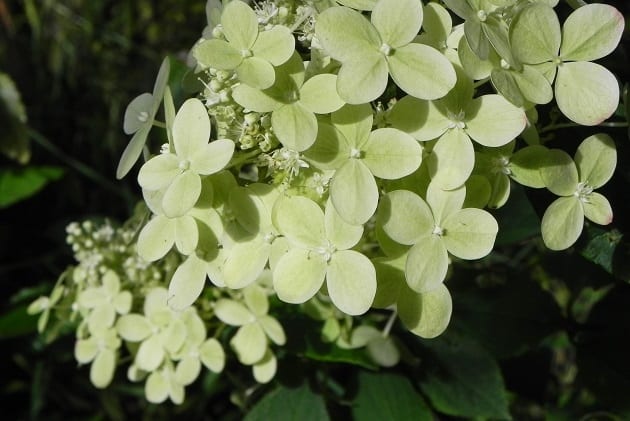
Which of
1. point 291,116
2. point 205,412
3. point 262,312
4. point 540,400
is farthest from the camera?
point 205,412

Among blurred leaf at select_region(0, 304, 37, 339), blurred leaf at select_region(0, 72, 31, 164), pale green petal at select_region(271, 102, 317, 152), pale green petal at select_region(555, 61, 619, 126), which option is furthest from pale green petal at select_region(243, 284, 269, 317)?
blurred leaf at select_region(0, 72, 31, 164)

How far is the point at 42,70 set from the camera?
6.67ft

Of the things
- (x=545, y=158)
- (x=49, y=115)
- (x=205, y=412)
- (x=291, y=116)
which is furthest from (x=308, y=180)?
(x=49, y=115)

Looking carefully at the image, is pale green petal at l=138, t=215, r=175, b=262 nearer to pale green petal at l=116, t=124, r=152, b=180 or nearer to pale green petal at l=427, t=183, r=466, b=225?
pale green petal at l=116, t=124, r=152, b=180

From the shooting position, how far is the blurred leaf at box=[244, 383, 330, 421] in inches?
40.2

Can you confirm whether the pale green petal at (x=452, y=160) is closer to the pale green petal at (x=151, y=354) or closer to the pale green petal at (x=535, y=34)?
the pale green petal at (x=535, y=34)

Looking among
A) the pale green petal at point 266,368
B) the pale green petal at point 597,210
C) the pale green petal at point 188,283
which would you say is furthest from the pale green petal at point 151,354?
the pale green petal at point 597,210

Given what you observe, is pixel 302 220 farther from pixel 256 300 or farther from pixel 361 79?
pixel 256 300

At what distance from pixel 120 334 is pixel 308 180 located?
17.7 inches

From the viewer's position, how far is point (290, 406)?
3.41 feet

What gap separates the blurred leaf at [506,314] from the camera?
1.09 m

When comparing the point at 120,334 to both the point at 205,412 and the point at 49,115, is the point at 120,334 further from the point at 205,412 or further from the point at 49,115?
the point at 49,115

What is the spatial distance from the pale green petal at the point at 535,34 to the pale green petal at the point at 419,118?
9cm

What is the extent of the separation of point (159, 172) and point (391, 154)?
0.74ft
